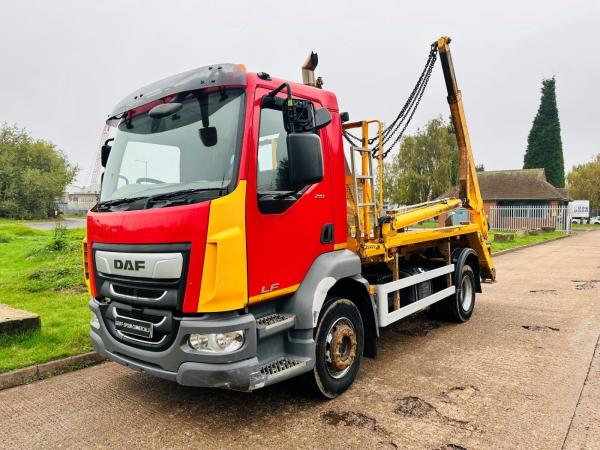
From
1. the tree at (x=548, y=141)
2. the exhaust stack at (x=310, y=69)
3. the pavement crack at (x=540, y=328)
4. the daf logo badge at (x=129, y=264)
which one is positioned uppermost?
the tree at (x=548, y=141)

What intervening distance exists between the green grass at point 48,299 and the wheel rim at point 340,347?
9.68 feet

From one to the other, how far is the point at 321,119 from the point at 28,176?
5381 cm

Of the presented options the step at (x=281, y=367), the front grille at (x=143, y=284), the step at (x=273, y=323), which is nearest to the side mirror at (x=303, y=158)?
the front grille at (x=143, y=284)

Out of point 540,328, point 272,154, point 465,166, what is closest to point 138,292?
point 272,154

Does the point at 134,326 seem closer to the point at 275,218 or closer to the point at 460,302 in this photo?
the point at 275,218

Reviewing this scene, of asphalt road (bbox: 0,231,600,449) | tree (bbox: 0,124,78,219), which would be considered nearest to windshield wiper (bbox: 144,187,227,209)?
asphalt road (bbox: 0,231,600,449)

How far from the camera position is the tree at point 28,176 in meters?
47.5

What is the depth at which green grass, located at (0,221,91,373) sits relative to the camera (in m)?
4.86

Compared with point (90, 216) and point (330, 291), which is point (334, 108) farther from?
point (90, 216)

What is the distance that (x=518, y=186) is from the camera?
123 feet

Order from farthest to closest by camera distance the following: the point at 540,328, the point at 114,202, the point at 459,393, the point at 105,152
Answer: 1. the point at 540,328
2. the point at 105,152
3. the point at 459,393
4. the point at 114,202

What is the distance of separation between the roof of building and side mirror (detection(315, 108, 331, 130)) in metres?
34.7

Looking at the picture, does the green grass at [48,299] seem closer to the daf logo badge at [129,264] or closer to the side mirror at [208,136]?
the daf logo badge at [129,264]

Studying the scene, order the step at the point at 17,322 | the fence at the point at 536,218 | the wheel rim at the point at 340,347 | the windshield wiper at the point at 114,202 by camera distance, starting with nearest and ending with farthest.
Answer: the windshield wiper at the point at 114,202 < the wheel rim at the point at 340,347 < the step at the point at 17,322 < the fence at the point at 536,218
